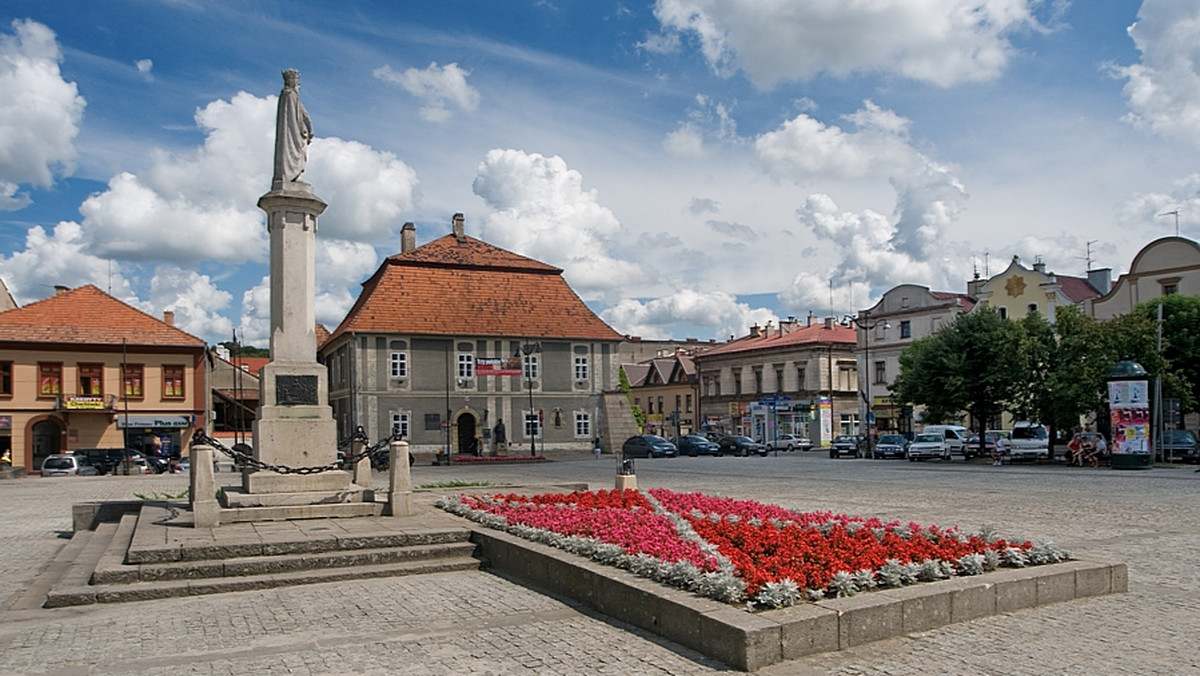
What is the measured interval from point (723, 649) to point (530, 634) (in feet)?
6.20

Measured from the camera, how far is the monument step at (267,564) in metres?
9.98

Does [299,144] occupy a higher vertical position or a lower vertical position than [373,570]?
higher

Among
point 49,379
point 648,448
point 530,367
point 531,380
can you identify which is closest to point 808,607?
point 648,448

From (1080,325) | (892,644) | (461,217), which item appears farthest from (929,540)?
(461,217)

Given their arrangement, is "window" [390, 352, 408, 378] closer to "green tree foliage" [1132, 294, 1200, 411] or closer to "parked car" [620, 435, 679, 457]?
"parked car" [620, 435, 679, 457]

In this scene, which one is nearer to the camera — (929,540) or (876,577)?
(876,577)

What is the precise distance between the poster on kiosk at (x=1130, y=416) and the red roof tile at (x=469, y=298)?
31964 mm

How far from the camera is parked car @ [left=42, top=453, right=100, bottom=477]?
129 ft

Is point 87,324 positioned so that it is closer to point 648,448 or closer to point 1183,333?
point 648,448

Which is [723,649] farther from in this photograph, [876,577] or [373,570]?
[373,570]

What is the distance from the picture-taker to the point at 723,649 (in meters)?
6.69

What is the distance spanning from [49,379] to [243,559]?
42391mm

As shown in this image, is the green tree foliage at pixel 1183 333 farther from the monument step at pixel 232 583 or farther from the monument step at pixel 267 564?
the monument step at pixel 232 583

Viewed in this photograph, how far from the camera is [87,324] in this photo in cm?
4812
